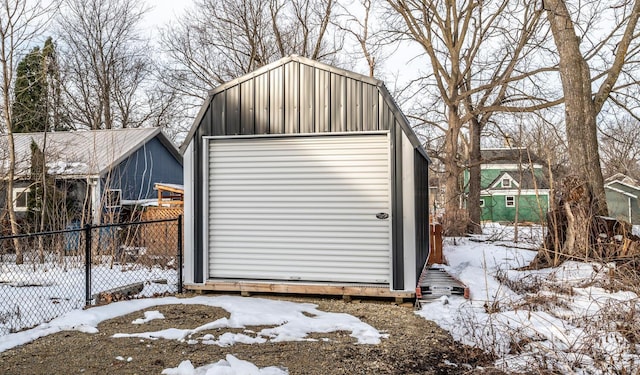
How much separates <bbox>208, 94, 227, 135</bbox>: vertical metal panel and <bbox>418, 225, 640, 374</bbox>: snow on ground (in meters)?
3.82

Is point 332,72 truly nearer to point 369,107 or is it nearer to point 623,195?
point 369,107

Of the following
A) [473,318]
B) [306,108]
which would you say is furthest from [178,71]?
[473,318]

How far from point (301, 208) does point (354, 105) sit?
1.66m

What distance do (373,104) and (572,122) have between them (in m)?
4.37

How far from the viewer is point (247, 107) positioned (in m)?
6.83

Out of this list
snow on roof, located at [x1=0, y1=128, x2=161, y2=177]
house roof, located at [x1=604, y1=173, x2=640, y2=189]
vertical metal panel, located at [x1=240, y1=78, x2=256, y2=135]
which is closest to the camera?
vertical metal panel, located at [x1=240, y1=78, x2=256, y2=135]

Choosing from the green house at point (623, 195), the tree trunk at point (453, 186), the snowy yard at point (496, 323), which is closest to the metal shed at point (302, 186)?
the snowy yard at point (496, 323)

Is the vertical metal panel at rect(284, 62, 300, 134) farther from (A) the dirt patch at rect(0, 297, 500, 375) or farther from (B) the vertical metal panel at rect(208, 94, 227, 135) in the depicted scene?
(A) the dirt patch at rect(0, 297, 500, 375)

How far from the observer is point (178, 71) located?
2278 centimetres

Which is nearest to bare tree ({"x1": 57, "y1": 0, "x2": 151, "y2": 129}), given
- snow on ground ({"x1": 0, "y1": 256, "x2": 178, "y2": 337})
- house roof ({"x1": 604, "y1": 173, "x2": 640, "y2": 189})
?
snow on ground ({"x1": 0, "y1": 256, "x2": 178, "y2": 337})

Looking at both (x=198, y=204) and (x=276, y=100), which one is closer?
(x=276, y=100)

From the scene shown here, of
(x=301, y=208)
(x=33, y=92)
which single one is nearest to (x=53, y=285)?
(x=301, y=208)

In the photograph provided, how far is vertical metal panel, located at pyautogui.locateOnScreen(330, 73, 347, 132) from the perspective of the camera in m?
6.50

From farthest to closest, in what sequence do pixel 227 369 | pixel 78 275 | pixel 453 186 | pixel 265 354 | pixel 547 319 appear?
pixel 453 186, pixel 78 275, pixel 547 319, pixel 265 354, pixel 227 369
